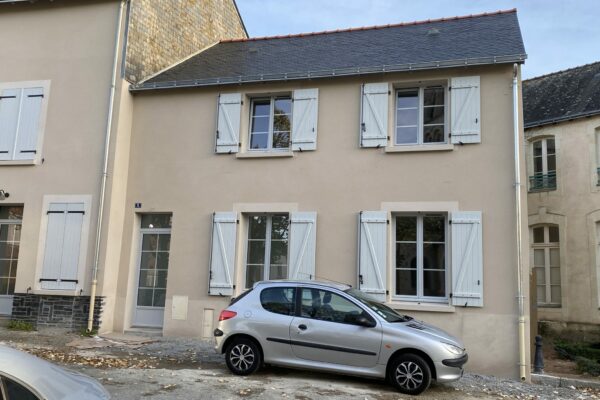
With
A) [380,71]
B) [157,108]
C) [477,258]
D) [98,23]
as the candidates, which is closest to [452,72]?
[380,71]

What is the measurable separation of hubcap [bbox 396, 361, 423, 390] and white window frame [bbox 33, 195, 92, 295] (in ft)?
22.3

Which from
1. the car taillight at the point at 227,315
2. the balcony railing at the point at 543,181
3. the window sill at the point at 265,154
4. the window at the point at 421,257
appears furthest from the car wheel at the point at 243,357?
the balcony railing at the point at 543,181

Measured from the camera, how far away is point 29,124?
37.6 ft

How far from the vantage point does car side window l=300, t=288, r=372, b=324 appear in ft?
23.2

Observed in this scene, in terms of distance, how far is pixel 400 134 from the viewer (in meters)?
10.1

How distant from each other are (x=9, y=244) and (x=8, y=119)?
2.76 m

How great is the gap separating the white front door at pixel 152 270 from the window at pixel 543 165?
11.3m

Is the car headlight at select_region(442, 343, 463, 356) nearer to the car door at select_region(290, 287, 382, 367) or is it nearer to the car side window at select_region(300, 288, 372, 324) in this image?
the car door at select_region(290, 287, 382, 367)

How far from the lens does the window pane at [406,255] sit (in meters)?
9.57

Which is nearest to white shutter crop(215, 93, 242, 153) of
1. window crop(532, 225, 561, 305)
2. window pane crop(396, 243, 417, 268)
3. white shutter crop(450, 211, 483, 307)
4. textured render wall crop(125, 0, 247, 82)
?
textured render wall crop(125, 0, 247, 82)

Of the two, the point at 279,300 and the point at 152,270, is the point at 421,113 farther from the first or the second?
the point at 152,270

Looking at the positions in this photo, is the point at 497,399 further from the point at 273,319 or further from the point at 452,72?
the point at 452,72

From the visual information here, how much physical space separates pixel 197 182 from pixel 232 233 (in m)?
1.38

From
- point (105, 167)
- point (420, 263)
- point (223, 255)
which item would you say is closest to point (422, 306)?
point (420, 263)
